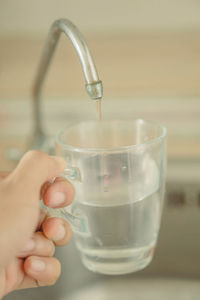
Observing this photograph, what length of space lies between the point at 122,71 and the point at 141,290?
1.69 ft

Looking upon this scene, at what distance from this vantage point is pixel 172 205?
87 centimetres

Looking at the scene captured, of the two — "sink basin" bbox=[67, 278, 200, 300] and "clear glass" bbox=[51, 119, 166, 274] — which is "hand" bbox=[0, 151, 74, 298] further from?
"sink basin" bbox=[67, 278, 200, 300]

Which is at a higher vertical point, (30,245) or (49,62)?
(49,62)

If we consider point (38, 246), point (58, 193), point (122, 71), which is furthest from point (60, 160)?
point (122, 71)

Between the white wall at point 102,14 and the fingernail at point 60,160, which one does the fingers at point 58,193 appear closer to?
the fingernail at point 60,160

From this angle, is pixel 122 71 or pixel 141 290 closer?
pixel 141 290

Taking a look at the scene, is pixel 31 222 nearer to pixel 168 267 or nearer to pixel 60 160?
pixel 60 160

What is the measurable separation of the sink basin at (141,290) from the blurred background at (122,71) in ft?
0.34

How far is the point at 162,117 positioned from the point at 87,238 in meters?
0.57

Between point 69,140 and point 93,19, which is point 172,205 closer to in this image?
point 69,140

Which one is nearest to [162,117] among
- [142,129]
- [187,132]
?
[187,132]

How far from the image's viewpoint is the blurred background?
1.00m

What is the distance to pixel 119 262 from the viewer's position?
0.51m

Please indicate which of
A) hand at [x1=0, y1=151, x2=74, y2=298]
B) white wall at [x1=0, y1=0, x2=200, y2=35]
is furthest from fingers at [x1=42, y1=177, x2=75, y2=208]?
white wall at [x1=0, y1=0, x2=200, y2=35]
